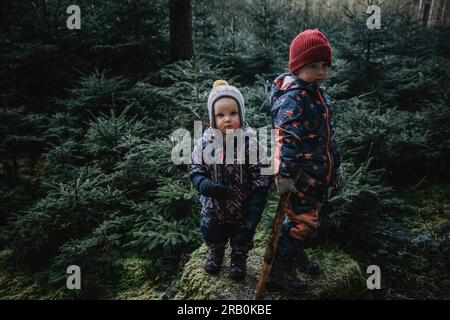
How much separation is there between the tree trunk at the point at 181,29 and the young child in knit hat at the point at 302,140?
15.3 feet

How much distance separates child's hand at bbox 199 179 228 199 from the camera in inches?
96.3

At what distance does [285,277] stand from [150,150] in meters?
2.67

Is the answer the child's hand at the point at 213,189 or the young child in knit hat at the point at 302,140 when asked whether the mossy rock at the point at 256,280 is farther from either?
the child's hand at the point at 213,189

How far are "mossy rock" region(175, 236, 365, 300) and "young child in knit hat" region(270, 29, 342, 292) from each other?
0.82 ft

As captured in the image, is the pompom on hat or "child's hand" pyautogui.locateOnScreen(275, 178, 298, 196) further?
the pompom on hat

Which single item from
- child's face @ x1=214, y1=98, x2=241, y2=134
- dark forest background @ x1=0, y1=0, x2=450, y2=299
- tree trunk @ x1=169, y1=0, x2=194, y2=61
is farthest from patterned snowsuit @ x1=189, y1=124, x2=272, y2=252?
tree trunk @ x1=169, y1=0, x2=194, y2=61

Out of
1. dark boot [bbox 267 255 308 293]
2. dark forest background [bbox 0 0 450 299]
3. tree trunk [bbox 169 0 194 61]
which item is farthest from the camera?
tree trunk [bbox 169 0 194 61]

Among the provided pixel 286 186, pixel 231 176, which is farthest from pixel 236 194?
pixel 286 186

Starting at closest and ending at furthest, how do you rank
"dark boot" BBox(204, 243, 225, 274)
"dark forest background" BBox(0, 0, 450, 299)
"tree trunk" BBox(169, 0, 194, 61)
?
"dark boot" BBox(204, 243, 225, 274)
"dark forest background" BBox(0, 0, 450, 299)
"tree trunk" BBox(169, 0, 194, 61)

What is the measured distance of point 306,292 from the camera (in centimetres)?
286

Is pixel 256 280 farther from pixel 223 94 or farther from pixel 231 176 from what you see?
pixel 223 94

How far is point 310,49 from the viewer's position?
243 cm

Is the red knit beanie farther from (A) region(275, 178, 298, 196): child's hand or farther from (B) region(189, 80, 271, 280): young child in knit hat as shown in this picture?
(A) region(275, 178, 298, 196): child's hand

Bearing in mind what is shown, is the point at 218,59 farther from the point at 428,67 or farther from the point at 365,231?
the point at 365,231
